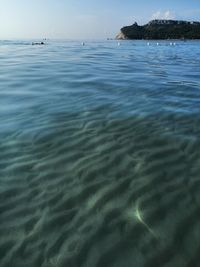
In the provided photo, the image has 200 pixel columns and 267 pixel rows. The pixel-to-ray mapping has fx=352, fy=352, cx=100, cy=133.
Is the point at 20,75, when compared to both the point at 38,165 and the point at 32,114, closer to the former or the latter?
the point at 32,114

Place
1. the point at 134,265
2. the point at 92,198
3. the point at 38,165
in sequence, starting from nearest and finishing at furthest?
the point at 134,265 → the point at 92,198 → the point at 38,165

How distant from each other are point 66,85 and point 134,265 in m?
11.1

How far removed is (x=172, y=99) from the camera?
1212 cm

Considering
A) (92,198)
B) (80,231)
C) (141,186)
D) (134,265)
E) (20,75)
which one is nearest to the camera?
(134,265)

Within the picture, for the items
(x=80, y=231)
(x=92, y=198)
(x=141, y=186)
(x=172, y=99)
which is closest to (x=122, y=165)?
(x=141, y=186)

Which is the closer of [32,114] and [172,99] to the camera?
[32,114]

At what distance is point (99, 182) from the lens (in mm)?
6176

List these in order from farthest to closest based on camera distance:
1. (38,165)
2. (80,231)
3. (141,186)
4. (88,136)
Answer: (88,136) → (38,165) → (141,186) → (80,231)

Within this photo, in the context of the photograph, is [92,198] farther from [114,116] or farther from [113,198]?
[114,116]

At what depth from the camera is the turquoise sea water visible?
179 inches

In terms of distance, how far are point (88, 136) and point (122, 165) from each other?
1.75m

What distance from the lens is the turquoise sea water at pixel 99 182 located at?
4535mm

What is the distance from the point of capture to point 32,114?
10.0 metres

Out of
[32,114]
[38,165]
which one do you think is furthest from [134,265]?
[32,114]
